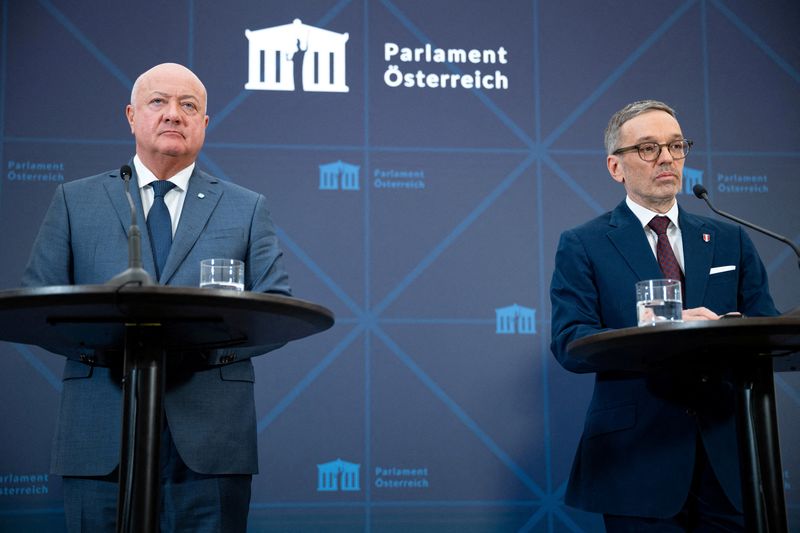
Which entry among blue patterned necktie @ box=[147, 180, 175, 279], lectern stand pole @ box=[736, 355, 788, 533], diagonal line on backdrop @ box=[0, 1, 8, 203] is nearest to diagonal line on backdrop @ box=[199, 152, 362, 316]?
diagonal line on backdrop @ box=[0, 1, 8, 203]

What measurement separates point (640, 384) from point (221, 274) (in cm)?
121

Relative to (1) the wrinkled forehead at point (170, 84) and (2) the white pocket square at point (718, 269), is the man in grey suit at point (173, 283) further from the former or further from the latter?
(2) the white pocket square at point (718, 269)

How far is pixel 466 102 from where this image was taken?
4.45m

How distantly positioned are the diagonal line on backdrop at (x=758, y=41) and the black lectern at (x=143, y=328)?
337cm

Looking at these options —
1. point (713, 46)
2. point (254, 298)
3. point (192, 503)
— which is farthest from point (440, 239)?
point (254, 298)

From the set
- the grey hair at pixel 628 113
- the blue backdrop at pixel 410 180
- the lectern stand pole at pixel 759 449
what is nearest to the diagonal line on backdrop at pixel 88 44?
the blue backdrop at pixel 410 180

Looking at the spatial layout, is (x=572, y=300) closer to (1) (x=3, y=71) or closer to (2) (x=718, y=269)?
(2) (x=718, y=269)

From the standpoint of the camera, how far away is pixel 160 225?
8.87ft

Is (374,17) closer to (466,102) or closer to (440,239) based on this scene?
(466,102)

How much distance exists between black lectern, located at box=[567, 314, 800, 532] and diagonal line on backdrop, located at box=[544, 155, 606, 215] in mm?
2160

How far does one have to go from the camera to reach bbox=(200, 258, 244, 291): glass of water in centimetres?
242

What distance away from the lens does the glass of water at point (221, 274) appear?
242 cm

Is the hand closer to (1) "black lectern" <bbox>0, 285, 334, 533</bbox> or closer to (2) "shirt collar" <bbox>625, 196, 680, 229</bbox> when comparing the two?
(2) "shirt collar" <bbox>625, 196, 680, 229</bbox>

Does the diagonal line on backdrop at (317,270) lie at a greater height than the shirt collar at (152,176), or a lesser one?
lesser
